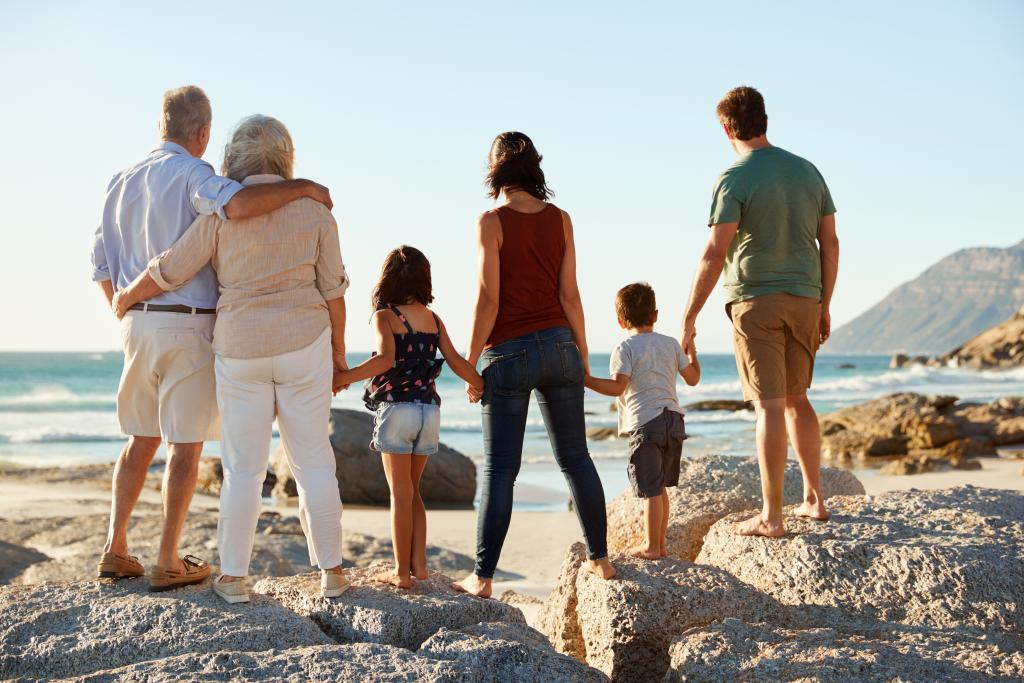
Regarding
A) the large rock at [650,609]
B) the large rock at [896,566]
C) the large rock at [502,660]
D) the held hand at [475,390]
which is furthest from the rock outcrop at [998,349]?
the large rock at [502,660]

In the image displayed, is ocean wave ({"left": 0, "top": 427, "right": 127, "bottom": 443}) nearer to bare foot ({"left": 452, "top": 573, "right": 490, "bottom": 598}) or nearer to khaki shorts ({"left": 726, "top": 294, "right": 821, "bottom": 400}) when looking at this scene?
bare foot ({"left": 452, "top": 573, "right": 490, "bottom": 598})

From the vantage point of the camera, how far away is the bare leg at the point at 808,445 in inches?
188

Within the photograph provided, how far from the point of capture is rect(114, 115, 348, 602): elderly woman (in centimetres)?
388

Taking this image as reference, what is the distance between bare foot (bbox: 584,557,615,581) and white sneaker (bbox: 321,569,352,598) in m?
1.12

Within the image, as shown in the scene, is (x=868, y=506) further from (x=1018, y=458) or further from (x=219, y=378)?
(x=1018, y=458)

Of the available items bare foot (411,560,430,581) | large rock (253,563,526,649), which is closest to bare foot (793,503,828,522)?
large rock (253,563,526,649)

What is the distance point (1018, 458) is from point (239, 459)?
1521 centimetres

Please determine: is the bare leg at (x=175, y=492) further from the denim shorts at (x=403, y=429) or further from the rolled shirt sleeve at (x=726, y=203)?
the rolled shirt sleeve at (x=726, y=203)

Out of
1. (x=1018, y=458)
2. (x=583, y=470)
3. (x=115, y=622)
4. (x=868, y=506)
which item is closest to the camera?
(x=115, y=622)

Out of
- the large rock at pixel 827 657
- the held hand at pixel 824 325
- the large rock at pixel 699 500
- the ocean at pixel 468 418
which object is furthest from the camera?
the ocean at pixel 468 418

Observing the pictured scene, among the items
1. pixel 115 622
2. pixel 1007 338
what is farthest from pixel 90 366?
pixel 115 622

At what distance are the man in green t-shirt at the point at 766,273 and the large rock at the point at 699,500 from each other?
0.56 meters

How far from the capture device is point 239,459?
3896 millimetres

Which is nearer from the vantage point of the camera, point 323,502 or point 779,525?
point 323,502
